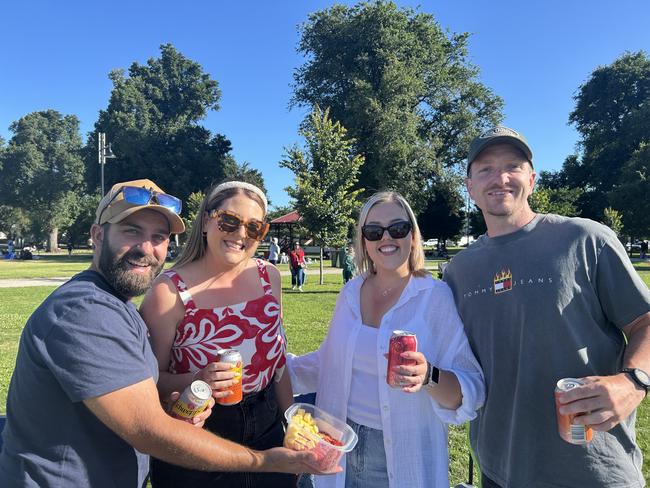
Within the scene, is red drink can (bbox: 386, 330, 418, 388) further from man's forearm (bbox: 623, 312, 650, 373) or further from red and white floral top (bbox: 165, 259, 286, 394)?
man's forearm (bbox: 623, 312, 650, 373)

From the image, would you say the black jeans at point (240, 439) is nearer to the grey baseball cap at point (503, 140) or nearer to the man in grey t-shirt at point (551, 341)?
the man in grey t-shirt at point (551, 341)

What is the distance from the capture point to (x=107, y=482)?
174cm

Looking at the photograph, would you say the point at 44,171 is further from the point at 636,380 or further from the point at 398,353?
the point at 636,380

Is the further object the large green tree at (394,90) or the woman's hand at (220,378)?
the large green tree at (394,90)

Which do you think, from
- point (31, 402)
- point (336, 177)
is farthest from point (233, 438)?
point (336, 177)

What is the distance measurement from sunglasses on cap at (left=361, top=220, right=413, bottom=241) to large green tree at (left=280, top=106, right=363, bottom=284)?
14.3 m

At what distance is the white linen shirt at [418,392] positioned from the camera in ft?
7.10

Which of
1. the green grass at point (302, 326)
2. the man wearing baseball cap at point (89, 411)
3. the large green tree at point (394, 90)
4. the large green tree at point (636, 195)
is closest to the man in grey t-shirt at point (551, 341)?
the man wearing baseball cap at point (89, 411)

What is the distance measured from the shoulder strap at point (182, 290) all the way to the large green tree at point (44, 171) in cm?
5639

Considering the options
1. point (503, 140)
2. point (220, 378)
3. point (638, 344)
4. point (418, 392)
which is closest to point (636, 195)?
point (503, 140)

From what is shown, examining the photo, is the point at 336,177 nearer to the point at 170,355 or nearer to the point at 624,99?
the point at 170,355

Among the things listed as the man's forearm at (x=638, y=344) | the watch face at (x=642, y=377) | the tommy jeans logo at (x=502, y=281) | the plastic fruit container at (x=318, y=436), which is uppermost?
the tommy jeans logo at (x=502, y=281)

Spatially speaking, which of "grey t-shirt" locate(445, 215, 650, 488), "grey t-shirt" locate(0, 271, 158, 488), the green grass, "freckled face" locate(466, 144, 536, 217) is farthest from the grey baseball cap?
the green grass

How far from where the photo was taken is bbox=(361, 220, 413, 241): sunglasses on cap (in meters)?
2.52
